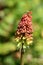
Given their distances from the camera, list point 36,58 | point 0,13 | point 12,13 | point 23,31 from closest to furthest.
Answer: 1. point 23,31
2. point 36,58
3. point 12,13
4. point 0,13

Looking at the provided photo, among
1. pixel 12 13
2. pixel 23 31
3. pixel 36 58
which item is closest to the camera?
pixel 23 31

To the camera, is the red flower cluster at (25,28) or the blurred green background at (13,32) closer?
the red flower cluster at (25,28)

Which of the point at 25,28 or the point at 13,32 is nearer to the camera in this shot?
the point at 25,28

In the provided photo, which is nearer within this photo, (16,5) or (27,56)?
(27,56)

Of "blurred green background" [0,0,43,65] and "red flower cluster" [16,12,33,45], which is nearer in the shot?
"red flower cluster" [16,12,33,45]

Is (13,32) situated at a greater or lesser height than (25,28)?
greater

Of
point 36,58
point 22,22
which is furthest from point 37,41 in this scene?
point 22,22

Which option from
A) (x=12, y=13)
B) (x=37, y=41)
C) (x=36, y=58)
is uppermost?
(x=12, y=13)

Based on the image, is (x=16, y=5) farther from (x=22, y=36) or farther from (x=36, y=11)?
(x=22, y=36)
